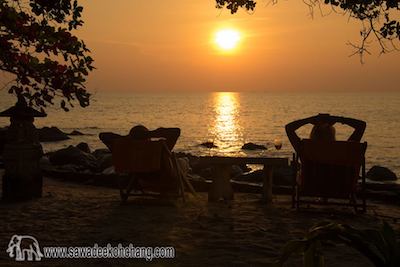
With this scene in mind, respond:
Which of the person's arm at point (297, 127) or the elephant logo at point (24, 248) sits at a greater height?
the person's arm at point (297, 127)

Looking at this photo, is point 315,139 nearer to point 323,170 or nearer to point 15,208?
point 323,170

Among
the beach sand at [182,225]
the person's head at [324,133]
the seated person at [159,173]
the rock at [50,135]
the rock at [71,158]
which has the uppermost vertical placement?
the person's head at [324,133]

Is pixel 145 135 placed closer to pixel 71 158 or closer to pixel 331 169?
pixel 331 169

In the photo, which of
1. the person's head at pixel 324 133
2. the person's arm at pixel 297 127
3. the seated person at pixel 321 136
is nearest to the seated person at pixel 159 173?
the person's arm at pixel 297 127

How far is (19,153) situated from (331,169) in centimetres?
483

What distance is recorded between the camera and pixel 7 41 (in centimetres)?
595

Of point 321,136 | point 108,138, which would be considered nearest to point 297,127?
point 321,136

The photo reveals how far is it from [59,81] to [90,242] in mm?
1808

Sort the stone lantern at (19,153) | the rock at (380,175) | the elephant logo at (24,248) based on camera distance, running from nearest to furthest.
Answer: the elephant logo at (24,248)
the stone lantern at (19,153)
the rock at (380,175)

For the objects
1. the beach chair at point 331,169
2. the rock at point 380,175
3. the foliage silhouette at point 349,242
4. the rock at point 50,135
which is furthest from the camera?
the rock at point 50,135

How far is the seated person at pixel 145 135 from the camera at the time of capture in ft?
29.3

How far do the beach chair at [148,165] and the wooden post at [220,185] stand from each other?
1.85 feet

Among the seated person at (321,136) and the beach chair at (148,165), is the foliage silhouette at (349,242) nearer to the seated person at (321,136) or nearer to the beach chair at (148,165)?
the seated person at (321,136)

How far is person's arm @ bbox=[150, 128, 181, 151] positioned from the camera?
9086mm
